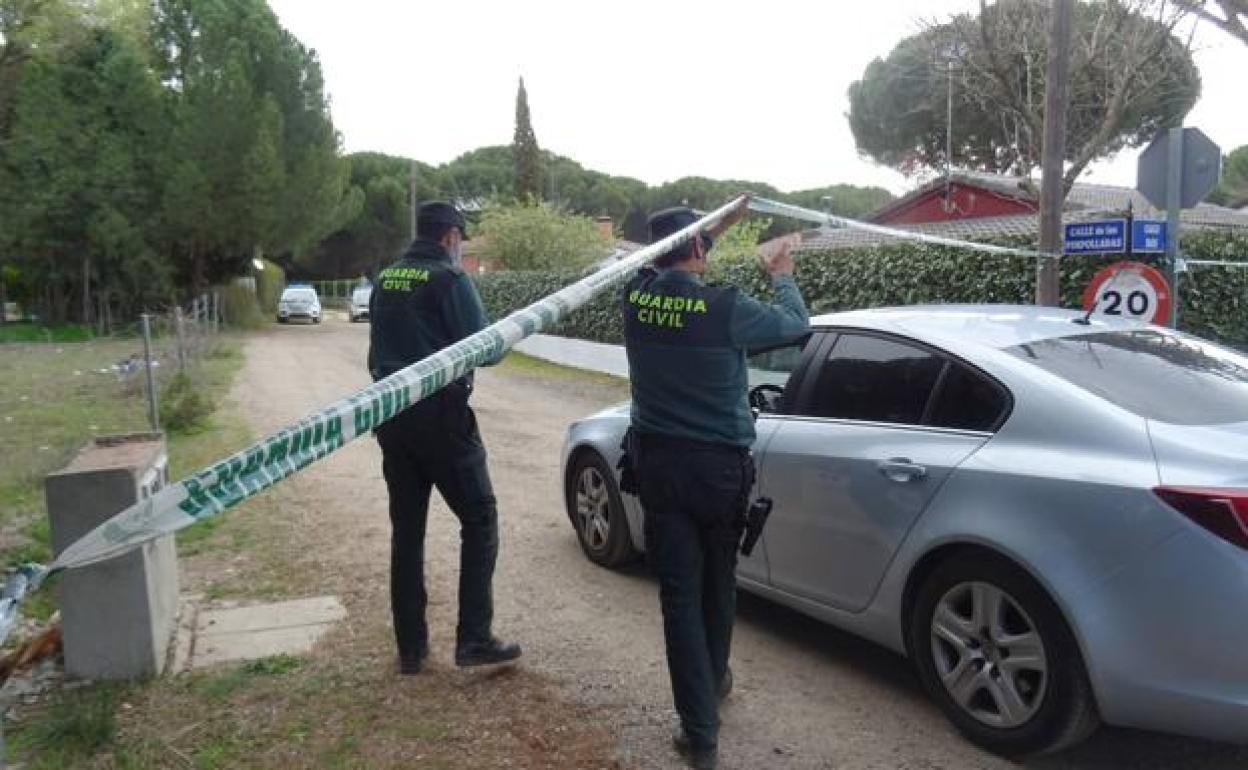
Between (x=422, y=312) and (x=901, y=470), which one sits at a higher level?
(x=422, y=312)

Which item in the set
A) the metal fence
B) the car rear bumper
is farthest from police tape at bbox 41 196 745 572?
the metal fence

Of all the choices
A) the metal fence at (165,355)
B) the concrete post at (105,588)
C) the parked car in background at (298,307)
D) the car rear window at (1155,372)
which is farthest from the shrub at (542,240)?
the car rear window at (1155,372)

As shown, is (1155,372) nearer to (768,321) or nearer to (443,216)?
(768,321)

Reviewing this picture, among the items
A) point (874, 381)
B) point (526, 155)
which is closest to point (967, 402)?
point (874, 381)

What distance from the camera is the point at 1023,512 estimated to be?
3133mm

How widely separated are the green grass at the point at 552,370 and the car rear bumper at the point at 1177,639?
42.3ft

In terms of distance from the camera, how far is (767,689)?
3.90 meters

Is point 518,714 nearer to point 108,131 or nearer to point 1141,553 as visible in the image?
point 1141,553

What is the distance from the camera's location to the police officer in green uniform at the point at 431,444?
3.79 metres

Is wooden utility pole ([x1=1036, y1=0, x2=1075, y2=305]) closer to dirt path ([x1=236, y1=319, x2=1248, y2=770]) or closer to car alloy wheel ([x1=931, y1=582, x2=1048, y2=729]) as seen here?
dirt path ([x1=236, y1=319, x2=1248, y2=770])

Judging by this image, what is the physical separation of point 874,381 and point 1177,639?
1508 millimetres

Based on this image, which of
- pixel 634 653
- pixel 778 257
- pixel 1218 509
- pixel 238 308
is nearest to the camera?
pixel 1218 509

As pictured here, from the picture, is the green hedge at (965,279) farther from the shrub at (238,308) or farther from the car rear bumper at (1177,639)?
the shrub at (238,308)

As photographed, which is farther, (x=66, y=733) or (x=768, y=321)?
(x=66, y=733)
